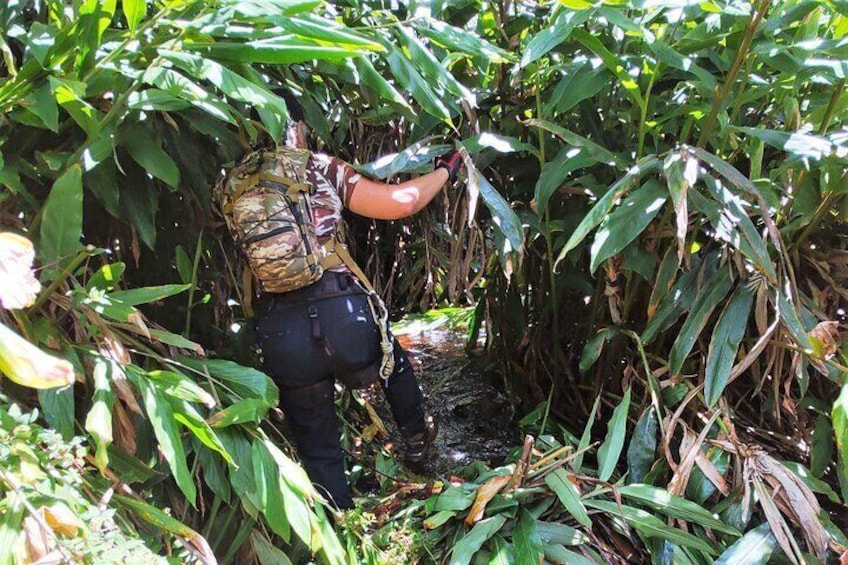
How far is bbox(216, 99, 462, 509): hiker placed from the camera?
127 centimetres

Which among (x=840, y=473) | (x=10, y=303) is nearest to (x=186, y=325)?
(x=10, y=303)

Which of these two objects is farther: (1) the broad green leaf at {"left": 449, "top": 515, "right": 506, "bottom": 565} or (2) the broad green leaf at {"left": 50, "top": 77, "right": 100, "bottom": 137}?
(1) the broad green leaf at {"left": 449, "top": 515, "right": 506, "bottom": 565}

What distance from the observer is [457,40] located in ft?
3.89

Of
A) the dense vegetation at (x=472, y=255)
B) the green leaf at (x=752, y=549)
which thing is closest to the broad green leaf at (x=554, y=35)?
the dense vegetation at (x=472, y=255)

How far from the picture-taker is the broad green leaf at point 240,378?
3.62 feet

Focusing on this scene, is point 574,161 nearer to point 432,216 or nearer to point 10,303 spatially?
point 432,216

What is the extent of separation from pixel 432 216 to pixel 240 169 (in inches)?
24.2

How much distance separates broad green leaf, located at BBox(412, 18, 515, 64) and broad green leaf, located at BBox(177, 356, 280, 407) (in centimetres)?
70

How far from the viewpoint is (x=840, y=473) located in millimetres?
1234

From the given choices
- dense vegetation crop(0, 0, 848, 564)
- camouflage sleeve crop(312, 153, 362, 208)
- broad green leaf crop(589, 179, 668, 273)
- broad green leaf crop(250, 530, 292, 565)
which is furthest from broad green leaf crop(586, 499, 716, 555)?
camouflage sleeve crop(312, 153, 362, 208)

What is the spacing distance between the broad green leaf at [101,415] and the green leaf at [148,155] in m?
0.31

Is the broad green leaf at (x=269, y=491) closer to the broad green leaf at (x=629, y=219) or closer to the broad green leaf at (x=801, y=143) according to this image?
the broad green leaf at (x=629, y=219)

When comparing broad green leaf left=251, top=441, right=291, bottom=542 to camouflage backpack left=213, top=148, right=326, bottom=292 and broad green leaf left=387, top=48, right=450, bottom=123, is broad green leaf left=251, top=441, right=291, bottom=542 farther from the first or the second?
broad green leaf left=387, top=48, right=450, bottom=123

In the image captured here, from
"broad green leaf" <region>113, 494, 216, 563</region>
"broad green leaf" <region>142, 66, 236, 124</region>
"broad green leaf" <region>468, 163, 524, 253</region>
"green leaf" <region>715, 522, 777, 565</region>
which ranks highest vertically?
"broad green leaf" <region>142, 66, 236, 124</region>
